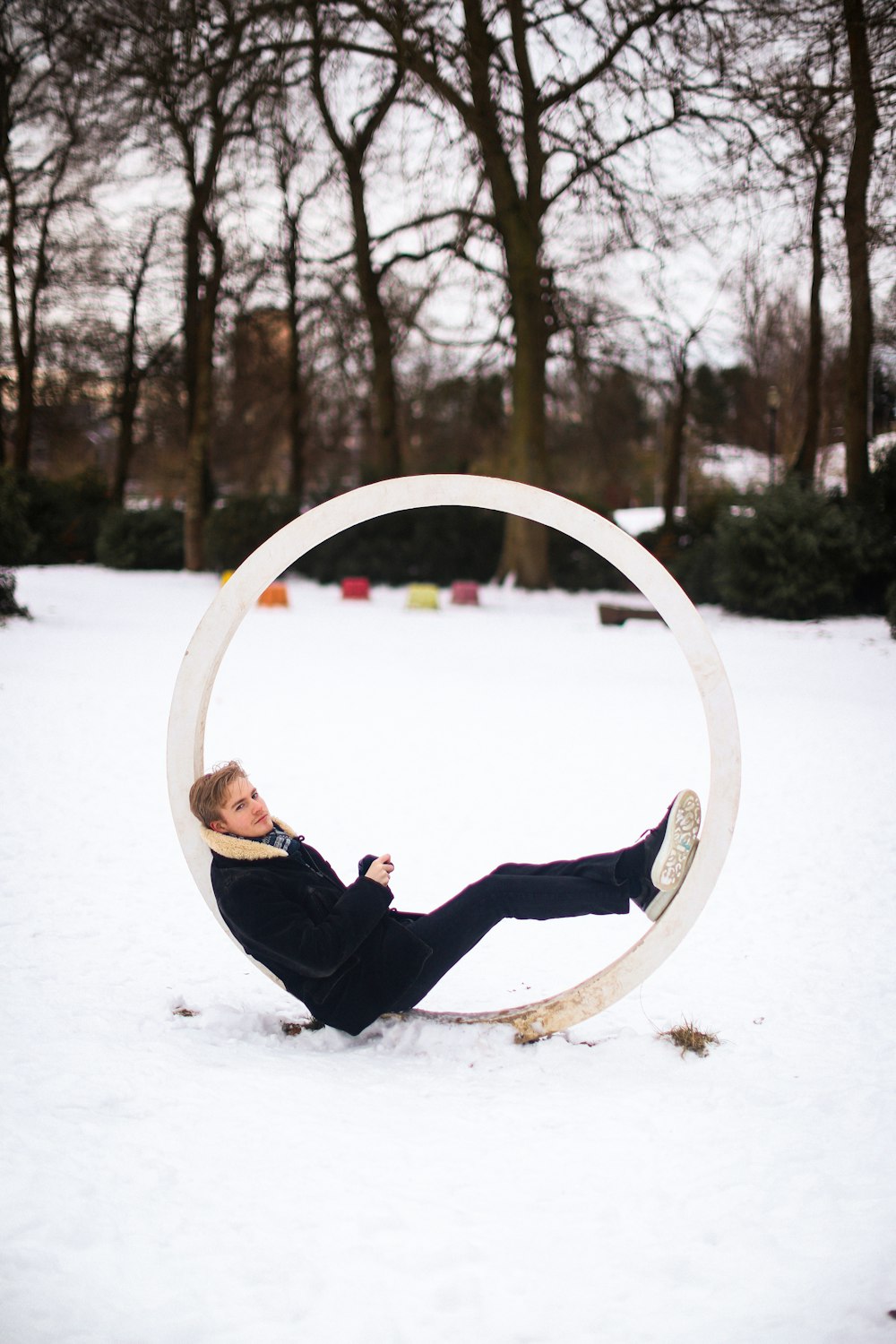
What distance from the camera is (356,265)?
20.4 m

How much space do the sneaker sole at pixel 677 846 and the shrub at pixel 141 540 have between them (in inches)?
811

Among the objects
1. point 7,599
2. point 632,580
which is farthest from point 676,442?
point 632,580

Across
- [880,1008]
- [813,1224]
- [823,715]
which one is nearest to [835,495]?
[823,715]

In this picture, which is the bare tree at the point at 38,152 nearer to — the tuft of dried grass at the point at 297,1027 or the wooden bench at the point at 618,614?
the wooden bench at the point at 618,614

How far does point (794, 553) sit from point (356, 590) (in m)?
6.82

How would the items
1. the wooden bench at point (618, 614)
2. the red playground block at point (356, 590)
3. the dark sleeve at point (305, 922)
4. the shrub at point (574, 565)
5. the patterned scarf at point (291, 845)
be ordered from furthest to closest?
1. the shrub at point (574, 565)
2. the red playground block at point (356, 590)
3. the wooden bench at point (618, 614)
4. the patterned scarf at point (291, 845)
5. the dark sleeve at point (305, 922)

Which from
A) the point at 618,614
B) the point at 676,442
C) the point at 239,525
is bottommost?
the point at 618,614

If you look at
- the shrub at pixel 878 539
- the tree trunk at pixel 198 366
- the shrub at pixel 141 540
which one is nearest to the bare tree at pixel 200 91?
the tree trunk at pixel 198 366

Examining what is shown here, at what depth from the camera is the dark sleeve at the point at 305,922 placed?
3.05 metres

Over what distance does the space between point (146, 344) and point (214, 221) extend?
215 inches

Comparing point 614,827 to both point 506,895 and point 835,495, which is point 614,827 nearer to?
point 506,895

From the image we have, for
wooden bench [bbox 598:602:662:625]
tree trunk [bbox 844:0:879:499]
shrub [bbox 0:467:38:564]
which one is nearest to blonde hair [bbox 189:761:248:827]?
shrub [bbox 0:467:38:564]

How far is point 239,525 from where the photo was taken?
2075 centimetres

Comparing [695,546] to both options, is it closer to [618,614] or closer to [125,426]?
[618,614]
